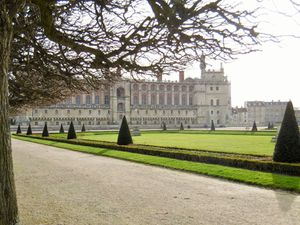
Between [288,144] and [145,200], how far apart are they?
5588mm

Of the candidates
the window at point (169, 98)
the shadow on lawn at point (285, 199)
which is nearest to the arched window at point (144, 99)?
the window at point (169, 98)

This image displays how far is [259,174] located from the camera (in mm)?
8547

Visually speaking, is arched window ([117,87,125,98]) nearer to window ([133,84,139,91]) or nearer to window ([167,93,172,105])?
window ([133,84,139,91])

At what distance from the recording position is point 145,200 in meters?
6.01

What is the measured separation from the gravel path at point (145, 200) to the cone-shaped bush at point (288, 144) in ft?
8.78

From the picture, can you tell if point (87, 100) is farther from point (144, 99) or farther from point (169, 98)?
point (169, 98)

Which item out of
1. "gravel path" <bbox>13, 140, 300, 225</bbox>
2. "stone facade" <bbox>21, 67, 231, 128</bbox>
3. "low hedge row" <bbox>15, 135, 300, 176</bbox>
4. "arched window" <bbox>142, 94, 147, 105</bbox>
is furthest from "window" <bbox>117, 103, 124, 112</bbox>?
"gravel path" <bbox>13, 140, 300, 225</bbox>

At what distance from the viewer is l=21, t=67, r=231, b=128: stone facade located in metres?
68.8

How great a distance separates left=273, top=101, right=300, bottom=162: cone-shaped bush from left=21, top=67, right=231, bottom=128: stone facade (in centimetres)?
5814

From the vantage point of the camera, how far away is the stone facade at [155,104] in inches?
2709

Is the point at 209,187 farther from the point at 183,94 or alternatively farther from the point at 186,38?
the point at 183,94

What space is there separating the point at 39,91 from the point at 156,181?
622cm

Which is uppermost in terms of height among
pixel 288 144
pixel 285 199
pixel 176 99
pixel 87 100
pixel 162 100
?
pixel 176 99

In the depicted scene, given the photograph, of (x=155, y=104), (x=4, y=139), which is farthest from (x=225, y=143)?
(x=155, y=104)
